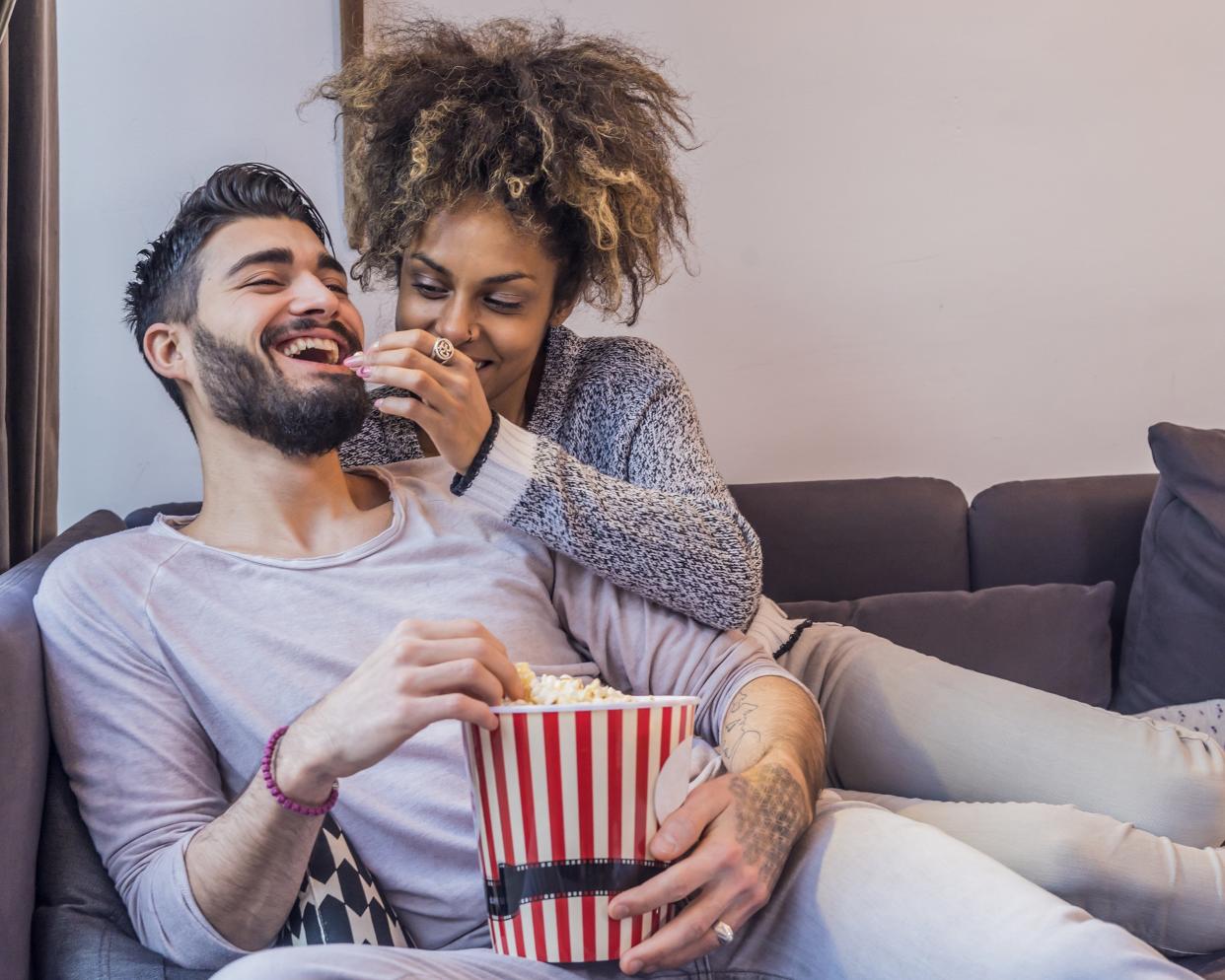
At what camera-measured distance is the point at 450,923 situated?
1147mm

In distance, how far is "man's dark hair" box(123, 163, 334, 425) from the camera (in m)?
1.38

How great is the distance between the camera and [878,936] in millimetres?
949

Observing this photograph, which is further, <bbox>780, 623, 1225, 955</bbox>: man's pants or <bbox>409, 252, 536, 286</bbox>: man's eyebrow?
<bbox>409, 252, 536, 286</bbox>: man's eyebrow

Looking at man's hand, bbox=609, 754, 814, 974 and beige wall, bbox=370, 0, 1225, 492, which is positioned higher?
beige wall, bbox=370, 0, 1225, 492

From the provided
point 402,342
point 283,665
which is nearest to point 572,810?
point 283,665

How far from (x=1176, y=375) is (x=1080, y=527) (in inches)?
21.4

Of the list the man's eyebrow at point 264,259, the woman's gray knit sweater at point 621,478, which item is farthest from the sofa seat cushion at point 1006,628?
the man's eyebrow at point 264,259

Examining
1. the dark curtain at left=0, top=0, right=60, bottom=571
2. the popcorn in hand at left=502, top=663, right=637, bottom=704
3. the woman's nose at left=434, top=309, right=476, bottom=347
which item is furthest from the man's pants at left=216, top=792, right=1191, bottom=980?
the dark curtain at left=0, top=0, right=60, bottom=571

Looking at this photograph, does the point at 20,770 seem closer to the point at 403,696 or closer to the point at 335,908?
the point at 335,908

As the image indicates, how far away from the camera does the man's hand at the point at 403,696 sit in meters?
0.88

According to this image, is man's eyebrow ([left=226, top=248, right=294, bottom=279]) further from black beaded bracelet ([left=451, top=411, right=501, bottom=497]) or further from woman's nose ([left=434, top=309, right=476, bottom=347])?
black beaded bracelet ([left=451, top=411, right=501, bottom=497])

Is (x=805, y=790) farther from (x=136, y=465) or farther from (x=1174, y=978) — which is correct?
(x=136, y=465)

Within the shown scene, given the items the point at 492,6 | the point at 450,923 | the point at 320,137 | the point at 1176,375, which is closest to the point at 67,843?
the point at 450,923

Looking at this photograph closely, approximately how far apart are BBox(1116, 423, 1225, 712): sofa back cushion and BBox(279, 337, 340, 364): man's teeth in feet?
4.22
